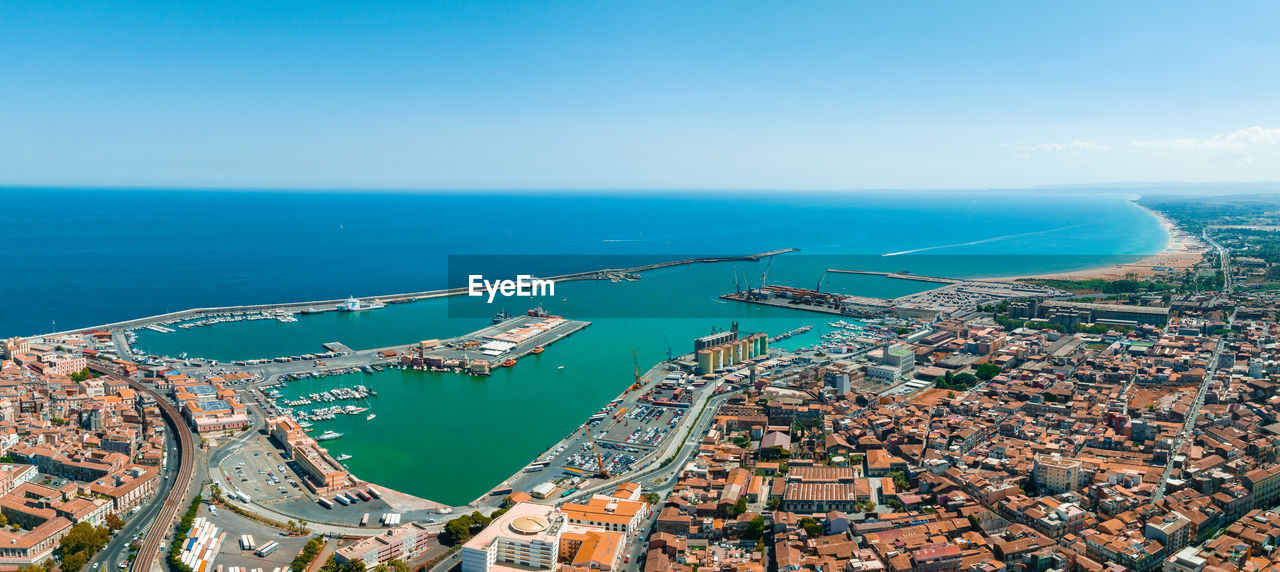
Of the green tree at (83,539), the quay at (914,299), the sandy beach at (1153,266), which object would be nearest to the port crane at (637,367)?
the quay at (914,299)

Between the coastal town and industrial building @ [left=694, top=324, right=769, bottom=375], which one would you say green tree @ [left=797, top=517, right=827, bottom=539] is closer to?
the coastal town

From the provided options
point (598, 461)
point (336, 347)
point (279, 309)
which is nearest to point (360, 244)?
point (279, 309)

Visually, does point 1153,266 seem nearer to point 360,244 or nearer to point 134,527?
point 134,527

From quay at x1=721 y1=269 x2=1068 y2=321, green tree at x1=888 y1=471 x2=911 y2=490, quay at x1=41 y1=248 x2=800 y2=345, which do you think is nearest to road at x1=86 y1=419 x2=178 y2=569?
quay at x1=41 y1=248 x2=800 y2=345

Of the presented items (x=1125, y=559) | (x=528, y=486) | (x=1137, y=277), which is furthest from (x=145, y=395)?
(x=1137, y=277)

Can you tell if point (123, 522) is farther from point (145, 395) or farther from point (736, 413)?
point (736, 413)
